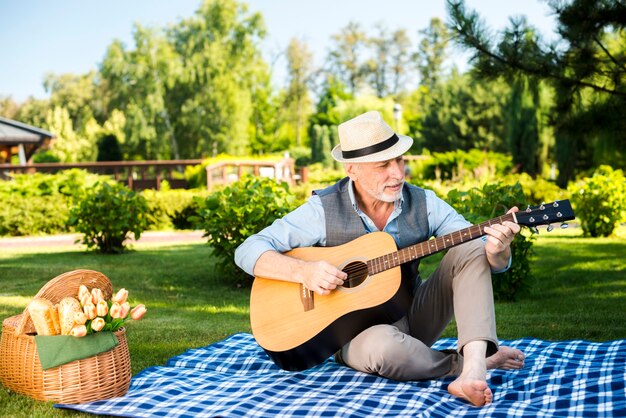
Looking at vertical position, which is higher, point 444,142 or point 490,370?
point 444,142

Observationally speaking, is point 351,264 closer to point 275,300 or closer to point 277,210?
point 275,300

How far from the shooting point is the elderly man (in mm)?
3232

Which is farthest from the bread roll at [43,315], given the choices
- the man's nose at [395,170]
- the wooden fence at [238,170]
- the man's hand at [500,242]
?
the wooden fence at [238,170]

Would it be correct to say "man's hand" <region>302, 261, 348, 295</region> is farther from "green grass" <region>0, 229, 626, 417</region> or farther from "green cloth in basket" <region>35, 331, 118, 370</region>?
"green grass" <region>0, 229, 626, 417</region>

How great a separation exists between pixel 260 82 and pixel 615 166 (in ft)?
97.8

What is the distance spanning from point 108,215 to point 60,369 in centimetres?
687

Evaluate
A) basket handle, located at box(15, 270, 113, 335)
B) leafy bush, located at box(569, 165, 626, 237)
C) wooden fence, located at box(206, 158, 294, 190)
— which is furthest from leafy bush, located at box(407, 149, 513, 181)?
basket handle, located at box(15, 270, 113, 335)

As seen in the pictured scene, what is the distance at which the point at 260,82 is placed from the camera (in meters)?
44.1

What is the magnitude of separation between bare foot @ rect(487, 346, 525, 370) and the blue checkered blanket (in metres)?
0.04

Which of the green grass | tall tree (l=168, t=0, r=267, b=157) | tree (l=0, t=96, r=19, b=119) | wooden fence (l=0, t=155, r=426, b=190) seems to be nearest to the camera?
the green grass

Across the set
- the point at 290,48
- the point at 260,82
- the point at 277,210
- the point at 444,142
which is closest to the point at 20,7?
the point at 290,48

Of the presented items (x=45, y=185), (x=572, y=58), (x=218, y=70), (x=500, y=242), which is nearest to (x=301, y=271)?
(x=500, y=242)

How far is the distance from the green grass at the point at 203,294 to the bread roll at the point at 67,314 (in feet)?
1.20

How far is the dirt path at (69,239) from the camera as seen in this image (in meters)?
12.2
